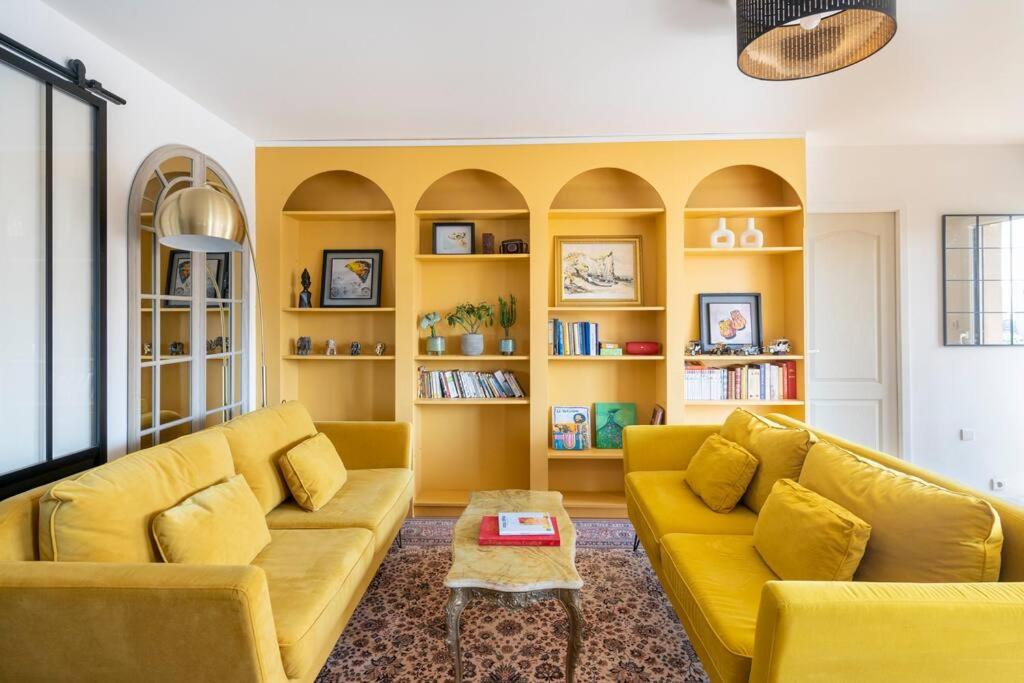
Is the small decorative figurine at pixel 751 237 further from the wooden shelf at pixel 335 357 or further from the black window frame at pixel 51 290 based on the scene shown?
the black window frame at pixel 51 290

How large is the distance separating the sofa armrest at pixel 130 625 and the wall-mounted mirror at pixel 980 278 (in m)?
4.64

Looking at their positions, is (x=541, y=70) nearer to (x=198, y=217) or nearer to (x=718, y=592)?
(x=198, y=217)

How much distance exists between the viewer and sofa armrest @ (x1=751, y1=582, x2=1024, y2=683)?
3.73 ft

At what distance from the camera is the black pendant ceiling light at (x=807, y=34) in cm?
169

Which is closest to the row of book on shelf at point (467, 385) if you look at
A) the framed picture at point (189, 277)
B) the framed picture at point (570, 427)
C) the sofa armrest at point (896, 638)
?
the framed picture at point (570, 427)

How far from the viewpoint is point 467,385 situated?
3.63 metres

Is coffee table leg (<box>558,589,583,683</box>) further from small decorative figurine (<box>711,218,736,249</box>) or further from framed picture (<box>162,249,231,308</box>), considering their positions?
small decorative figurine (<box>711,218,736,249</box>)

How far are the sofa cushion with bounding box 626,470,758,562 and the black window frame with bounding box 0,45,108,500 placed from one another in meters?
2.51

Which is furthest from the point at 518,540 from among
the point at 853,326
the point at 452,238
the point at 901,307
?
the point at 901,307

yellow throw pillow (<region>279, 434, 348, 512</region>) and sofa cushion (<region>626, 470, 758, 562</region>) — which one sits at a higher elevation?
yellow throw pillow (<region>279, 434, 348, 512</region>)

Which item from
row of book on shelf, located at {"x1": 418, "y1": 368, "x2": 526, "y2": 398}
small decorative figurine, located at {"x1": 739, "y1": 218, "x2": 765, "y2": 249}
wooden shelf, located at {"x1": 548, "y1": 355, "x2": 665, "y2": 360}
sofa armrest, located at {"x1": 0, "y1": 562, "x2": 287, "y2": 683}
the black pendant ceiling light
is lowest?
sofa armrest, located at {"x1": 0, "y1": 562, "x2": 287, "y2": 683}


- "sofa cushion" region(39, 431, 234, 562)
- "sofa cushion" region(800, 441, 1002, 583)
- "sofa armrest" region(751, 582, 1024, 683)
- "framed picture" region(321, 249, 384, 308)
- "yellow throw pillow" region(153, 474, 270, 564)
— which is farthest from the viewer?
"framed picture" region(321, 249, 384, 308)

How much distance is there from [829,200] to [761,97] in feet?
4.22

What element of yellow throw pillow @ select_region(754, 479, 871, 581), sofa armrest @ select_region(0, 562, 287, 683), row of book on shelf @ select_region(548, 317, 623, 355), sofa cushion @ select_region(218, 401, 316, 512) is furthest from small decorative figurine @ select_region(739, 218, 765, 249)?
sofa armrest @ select_region(0, 562, 287, 683)
